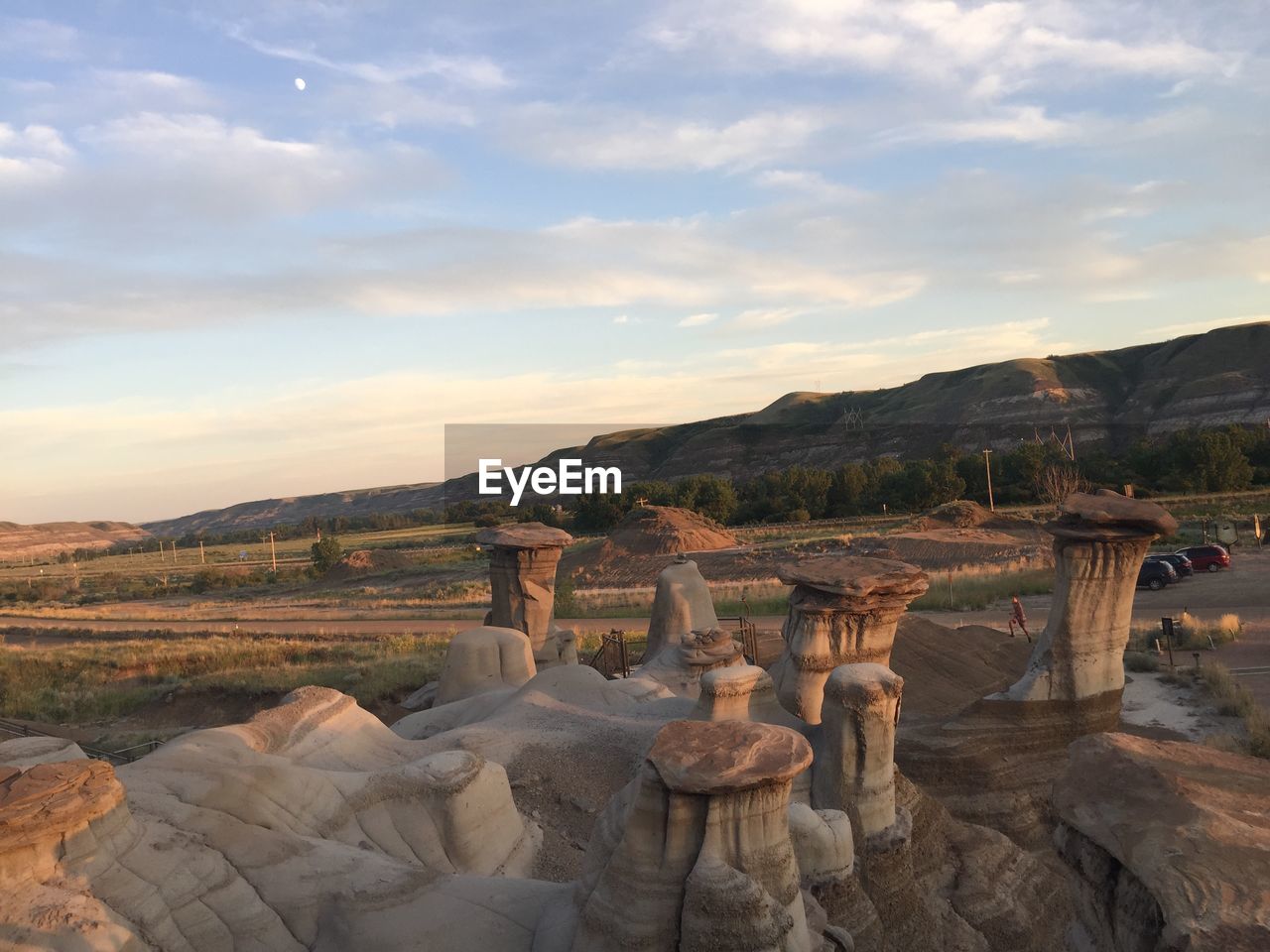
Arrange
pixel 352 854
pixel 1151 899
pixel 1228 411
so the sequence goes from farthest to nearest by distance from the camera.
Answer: pixel 1228 411, pixel 352 854, pixel 1151 899

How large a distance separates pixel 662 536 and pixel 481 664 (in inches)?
1357

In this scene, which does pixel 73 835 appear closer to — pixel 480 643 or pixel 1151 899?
pixel 1151 899

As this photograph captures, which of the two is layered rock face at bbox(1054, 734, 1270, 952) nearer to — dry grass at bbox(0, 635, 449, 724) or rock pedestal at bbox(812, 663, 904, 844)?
rock pedestal at bbox(812, 663, 904, 844)

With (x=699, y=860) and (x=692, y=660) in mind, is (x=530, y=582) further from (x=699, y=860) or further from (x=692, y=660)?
(x=699, y=860)

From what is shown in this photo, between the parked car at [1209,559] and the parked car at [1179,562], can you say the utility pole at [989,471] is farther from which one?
the parked car at [1179,562]

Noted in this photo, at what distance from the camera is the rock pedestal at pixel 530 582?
1905 centimetres

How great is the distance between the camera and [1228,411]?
80188 millimetres

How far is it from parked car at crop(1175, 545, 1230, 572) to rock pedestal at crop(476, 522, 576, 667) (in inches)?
927

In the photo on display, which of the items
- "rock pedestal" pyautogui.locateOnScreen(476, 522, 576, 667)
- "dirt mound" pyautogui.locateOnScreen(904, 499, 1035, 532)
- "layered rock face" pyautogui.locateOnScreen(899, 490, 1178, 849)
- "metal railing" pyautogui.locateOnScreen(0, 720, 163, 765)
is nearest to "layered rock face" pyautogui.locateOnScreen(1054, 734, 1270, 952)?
"layered rock face" pyautogui.locateOnScreen(899, 490, 1178, 849)

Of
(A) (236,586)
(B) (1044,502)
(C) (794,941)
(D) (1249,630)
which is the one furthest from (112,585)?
(C) (794,941)

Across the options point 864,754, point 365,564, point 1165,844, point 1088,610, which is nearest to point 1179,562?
point 1088,610

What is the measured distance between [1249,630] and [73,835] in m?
23.9

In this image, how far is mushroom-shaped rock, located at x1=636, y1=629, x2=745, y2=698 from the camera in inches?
567

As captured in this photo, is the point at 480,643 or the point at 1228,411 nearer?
the point at 480,643
